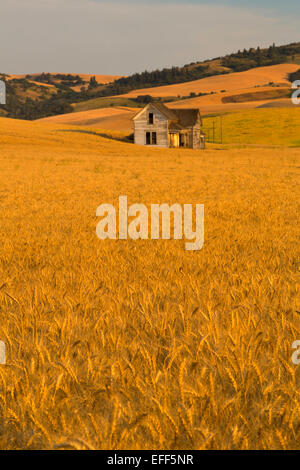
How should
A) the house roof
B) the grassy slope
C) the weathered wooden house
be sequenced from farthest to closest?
the grassy slope → the house roof → the weathered wooden house

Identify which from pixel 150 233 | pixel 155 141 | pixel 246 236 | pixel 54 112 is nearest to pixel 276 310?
pixel 246 236

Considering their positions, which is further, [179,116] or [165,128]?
[179,116]

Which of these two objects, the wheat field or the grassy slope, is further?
the grassy slope

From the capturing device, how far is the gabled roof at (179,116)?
6512cm

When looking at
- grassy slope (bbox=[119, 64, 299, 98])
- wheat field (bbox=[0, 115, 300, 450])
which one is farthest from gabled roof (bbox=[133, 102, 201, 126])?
grassy slope (bbox=[119, 64, 299, 98])

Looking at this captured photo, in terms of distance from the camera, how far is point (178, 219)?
10031 mm

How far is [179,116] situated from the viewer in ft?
229

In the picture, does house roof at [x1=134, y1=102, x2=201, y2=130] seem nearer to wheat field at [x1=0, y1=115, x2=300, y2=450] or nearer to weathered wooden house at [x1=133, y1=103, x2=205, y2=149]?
weathered wooden house at [x1=133, y1=103, x2=205, y2=149]

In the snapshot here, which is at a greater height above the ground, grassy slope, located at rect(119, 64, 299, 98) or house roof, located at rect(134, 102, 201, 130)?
grassy slope, located at rect(119, 64, 299, 98)

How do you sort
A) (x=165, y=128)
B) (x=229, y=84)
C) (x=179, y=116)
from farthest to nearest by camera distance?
(x=229, y=84)
(x=179, y=116)
(x=165, y=128)

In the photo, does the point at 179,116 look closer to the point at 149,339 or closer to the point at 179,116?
the point at 179,116

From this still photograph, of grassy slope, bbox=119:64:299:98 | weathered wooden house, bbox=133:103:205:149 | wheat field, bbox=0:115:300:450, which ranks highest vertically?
grassy slope, bbox=119:64:299:98

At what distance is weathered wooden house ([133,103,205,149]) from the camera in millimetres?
64750

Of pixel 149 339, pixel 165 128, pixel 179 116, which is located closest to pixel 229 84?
pixel 179 116
